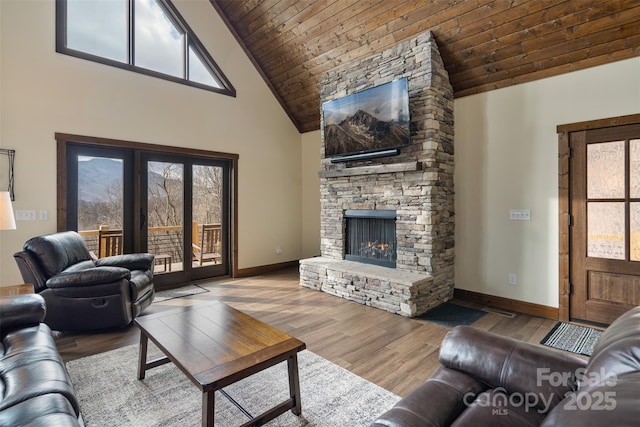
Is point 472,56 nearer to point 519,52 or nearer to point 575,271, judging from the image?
point 519,52

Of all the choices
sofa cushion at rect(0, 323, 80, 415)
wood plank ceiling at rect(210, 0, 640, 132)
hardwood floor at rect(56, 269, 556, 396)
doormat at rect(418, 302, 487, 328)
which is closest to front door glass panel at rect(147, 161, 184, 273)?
hardwood floor at rect(56, 269, 556, 396)

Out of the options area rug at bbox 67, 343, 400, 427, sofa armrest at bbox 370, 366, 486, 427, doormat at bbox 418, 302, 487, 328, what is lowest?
area rug at bbox 67, 343, 400, 427

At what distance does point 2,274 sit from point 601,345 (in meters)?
5.17

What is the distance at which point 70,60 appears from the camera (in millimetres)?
3984

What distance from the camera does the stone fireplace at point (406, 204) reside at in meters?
3.87

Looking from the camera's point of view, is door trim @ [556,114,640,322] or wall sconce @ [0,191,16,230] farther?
door trim @ [556,114,640,322]

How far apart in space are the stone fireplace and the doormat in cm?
9

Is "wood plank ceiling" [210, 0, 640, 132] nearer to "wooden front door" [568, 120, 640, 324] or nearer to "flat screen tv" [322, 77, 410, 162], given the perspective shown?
"flat screen tv" [322, 77, 410, 162]

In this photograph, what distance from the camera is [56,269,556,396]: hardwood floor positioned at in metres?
2.53

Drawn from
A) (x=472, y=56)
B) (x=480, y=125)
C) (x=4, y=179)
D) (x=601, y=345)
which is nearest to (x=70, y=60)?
(x=4, y=179)

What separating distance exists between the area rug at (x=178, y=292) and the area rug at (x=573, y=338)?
4103 mm

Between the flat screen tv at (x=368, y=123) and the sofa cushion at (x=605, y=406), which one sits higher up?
the flat screen tv at (x=368, y=123)

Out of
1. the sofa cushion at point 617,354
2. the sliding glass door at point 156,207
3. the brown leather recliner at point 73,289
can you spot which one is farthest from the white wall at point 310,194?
the sofa cushion at point 617,354

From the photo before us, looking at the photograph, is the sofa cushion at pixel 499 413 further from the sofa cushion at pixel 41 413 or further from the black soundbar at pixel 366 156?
the black soundbar at pixel 366 156
